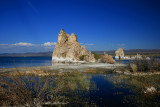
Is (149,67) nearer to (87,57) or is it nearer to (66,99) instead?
(66,99)

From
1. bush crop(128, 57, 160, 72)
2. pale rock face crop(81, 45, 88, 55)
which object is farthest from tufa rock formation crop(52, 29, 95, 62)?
bush crop(128, 57, 160, 72)

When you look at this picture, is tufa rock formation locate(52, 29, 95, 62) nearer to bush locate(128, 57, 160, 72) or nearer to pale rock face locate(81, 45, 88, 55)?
pale rock face locate(81, 45, 88, 55)

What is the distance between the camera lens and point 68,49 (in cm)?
7294

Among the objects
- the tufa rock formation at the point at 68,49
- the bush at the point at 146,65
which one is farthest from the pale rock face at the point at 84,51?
the bush at the point at 146,65

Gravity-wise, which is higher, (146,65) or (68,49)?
(68,49)

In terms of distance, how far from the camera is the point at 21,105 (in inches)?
279

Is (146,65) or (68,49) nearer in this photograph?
(146,65)

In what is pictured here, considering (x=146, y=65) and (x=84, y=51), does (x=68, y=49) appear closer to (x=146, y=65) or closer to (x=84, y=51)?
(x=84, y=51)

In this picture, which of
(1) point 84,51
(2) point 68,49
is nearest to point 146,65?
(1) point 84,51

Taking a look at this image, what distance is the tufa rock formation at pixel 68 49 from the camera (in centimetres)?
6632

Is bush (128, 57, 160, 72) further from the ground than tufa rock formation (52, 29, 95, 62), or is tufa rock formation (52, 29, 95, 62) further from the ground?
tufa rock formation (52, 29, 95, 62)

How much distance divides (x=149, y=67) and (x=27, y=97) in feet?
72.2

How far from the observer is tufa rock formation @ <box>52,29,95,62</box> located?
6632 centimetres

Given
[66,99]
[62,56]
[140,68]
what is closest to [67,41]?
[62,56]
